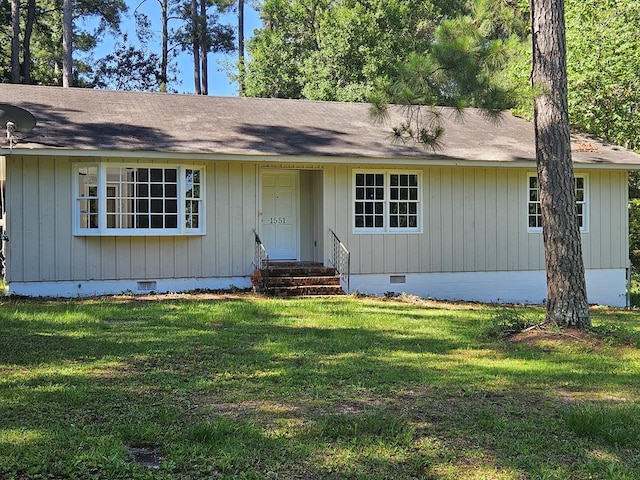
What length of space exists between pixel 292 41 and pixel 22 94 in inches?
617

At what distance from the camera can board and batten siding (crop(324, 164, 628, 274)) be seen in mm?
13188

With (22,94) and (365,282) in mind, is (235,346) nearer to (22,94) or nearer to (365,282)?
(365,282)

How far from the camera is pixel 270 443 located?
13.4 ft

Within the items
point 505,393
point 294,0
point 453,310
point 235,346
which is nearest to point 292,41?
point 294,0

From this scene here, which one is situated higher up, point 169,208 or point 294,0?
point 294,0

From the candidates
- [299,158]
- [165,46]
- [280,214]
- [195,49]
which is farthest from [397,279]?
[165,46]

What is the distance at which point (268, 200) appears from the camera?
1387 cm

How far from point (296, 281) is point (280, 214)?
2133mm

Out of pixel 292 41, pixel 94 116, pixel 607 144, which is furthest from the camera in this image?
pixel 292 41

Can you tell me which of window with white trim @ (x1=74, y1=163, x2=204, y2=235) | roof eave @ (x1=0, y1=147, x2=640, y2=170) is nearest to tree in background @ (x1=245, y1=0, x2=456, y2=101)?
roof eave @ (x1=0, y1=147, x2=640, y2=170)

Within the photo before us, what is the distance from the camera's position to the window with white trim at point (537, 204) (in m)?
14.1

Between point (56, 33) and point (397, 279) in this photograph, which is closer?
point (397, 279)

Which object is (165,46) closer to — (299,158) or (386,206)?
(386,206)

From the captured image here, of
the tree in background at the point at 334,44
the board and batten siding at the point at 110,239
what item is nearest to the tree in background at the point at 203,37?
the tree in background at the point at 334,44
